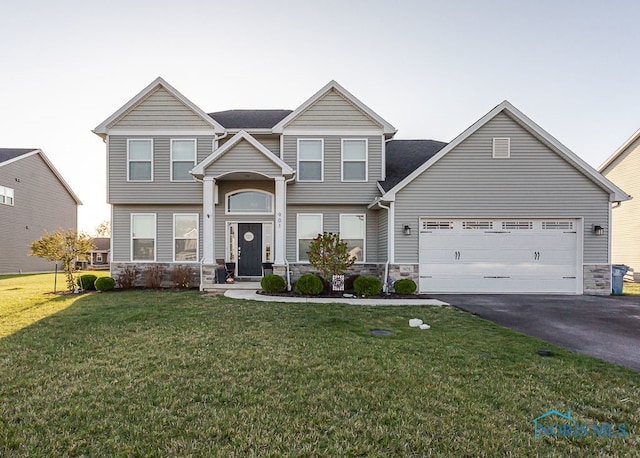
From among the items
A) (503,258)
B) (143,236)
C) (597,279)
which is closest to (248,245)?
(143,236)

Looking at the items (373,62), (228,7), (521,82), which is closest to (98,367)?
(228,7)

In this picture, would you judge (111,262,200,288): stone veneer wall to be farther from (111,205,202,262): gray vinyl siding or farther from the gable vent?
the gable vent

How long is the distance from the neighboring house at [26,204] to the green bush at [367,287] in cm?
2237

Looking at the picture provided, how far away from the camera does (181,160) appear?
13.0m

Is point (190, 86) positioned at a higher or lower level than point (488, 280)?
higher

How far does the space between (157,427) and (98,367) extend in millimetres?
2037

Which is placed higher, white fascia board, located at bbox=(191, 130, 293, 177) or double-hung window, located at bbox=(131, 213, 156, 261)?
white fascia board, located at bbox=(191, 130, 293, 177)

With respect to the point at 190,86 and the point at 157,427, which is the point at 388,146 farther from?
the point at 157,427

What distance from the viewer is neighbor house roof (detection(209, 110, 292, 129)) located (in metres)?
13.6

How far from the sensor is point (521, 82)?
47.0 feet

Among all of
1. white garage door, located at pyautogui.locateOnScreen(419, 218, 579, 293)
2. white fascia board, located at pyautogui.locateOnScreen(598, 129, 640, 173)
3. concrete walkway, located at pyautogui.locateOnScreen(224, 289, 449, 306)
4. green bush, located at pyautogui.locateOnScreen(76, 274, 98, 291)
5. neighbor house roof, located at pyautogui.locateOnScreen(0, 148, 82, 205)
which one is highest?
neighbor house roof, located at pyautogui.locateOnScreen(0, 148, 82, 205)

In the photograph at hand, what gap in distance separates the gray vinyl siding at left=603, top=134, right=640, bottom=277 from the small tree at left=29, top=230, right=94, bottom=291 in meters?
22.6

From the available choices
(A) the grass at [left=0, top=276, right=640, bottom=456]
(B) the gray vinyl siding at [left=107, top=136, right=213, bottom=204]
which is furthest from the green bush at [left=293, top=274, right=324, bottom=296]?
(B) the gray vinyl siding at [left=107, top=136, right=213, bottom=204]

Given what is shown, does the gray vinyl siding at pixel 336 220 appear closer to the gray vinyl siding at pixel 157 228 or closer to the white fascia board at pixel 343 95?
the white fascia board at pixel 343 95
